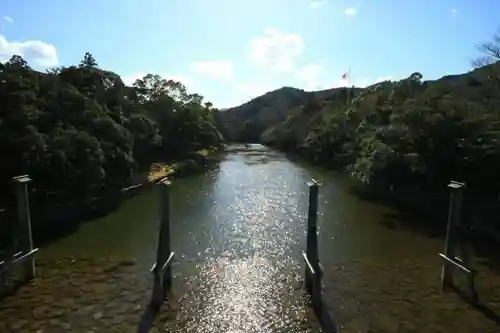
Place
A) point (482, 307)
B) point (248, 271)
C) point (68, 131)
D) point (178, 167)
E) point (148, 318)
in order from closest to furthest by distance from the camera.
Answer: point (148, 318) < point (482, 307) < point (248, 271) < point (68, 131) < point (178, 167)

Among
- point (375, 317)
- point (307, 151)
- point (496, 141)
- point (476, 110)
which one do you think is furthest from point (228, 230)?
point (307, 151)

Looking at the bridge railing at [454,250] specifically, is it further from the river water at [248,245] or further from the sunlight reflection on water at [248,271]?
the sunlight reflection on water at [248,271]

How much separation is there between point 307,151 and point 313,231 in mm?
37506

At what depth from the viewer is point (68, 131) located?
1487 centimetres

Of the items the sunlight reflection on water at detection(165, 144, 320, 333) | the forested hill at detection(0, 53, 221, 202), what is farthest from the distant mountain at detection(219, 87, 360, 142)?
the sunlight reflection on water at detection(165, 144, 320, 333)

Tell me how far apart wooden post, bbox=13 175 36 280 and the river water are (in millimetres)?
2028

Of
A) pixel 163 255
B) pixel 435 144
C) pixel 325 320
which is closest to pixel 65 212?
pixel 163 255

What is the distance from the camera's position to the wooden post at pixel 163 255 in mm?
8156

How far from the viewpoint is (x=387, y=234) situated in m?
14.4

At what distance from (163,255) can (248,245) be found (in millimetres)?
4796

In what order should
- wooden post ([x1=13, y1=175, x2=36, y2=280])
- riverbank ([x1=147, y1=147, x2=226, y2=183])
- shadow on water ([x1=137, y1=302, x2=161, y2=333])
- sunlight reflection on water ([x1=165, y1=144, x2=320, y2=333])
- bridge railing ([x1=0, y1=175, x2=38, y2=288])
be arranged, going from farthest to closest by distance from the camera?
riverbank ([x1=147, y1=147, x2=226, y2=183]), wooden post ([x1=13, y1=175, x2=36, y2=280]), bridge railing ([x1=0, y1=175, x2=38, y2=288]), sunlight reflection on water ([x1=165, y1=144, x2=320, y2=333]), shadow on water ([x1=137, y1=302, x2=161, y2=333])

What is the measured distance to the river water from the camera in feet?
27.0

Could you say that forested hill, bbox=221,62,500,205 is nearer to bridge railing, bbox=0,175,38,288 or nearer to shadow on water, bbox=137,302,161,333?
shadow on water, bbox=137,302,161,333

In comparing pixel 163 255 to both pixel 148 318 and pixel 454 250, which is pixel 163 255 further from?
pixel 454 250
